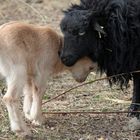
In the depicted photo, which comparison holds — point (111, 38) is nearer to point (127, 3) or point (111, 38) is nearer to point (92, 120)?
point (127, 3)

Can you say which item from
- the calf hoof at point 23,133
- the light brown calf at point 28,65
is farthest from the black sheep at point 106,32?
the calf hoof at point 23,133

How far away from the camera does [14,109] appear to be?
550cm

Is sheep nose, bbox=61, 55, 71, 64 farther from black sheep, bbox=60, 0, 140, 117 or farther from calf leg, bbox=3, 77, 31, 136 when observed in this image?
calf leg, bbox=3, 77, 31, 136

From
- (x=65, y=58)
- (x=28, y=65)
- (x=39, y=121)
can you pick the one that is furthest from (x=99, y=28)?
(x=39, y=121)

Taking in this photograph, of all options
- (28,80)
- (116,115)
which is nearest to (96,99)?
(116,115)

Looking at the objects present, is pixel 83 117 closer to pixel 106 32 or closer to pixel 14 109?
pixel 14 109

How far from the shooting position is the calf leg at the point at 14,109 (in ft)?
18.0

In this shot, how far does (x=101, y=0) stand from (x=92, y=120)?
1.40 meters

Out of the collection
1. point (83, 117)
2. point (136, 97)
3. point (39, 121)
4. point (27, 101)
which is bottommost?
point (83, 117)

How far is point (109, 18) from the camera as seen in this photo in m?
5.34

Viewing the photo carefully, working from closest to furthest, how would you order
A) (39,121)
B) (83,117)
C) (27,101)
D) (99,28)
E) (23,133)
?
(99,28)
(23,133)
(39,121)
(27,101)
(83,117)

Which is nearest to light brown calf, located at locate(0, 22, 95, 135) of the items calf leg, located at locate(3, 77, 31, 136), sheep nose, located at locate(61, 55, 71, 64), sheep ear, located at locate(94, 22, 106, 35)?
calf leg, located at locate(3, 77, 31, 136)

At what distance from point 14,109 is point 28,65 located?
474 millimetres

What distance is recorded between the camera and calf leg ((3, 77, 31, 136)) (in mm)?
5480
